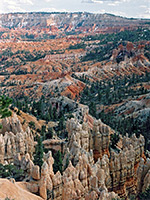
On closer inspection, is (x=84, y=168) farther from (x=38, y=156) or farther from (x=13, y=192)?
(x=38, y=156)

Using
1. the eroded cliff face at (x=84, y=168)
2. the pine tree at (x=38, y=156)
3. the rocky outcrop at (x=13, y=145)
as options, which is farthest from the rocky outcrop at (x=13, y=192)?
the rocky outcrop at (x=13, y=145)

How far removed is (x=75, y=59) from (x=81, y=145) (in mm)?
141970

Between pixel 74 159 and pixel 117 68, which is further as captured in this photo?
pixel 117 68

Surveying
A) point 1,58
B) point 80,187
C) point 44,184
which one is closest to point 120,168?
point 80,187

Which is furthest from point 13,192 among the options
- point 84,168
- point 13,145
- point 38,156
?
point 13,145

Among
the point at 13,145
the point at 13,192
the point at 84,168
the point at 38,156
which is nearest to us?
the point at 13,192

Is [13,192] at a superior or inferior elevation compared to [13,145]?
superior

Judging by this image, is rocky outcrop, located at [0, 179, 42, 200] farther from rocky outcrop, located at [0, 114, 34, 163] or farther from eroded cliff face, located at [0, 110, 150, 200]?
rocky outcrop, located at [0, 114, 34, 163]

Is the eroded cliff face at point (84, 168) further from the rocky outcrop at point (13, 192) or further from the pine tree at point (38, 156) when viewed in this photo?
the rocky outcrop at point (13, 192)

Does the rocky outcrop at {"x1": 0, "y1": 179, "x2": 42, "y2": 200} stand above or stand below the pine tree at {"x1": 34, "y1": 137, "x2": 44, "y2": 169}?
above

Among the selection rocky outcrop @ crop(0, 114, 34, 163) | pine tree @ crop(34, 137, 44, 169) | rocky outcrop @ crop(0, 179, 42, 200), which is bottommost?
pine tree @ crop(34, 137, 44, 169)

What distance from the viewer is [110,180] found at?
86.8ft

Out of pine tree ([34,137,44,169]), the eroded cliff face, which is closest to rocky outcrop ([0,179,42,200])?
the eroded cliff face

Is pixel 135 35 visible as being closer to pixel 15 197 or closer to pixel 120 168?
pixel 120 168
